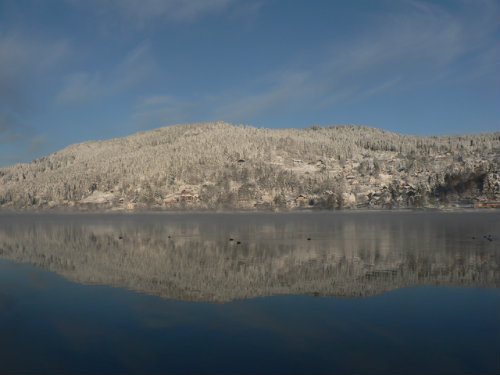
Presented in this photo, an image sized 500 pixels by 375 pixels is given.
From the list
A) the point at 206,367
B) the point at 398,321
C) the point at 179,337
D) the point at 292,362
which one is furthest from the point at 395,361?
the point at 179,337

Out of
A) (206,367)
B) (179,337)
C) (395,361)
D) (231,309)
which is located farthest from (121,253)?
(395,361)

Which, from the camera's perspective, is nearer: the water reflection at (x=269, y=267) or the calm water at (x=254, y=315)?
the calm water at (x=254, y=315)

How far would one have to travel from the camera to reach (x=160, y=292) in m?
26.1

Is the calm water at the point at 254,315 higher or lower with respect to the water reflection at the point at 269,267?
lower

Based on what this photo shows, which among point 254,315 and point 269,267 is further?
point 269,267

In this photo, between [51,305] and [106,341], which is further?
[51,305]

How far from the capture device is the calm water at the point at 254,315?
1492 centimetres

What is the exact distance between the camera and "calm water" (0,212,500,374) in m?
14.9

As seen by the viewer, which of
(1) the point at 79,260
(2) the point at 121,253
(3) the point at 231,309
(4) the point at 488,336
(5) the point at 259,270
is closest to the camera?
(4) the point at 488,336

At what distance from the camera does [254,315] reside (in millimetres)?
20828

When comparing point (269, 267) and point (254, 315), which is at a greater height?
point (269, 267)

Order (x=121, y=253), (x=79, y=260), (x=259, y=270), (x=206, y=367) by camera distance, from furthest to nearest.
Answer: (x=121, y=253)
(x=79, y=260)
(x=259, y=270)
(x=206, y=367)

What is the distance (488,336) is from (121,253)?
1472 inches

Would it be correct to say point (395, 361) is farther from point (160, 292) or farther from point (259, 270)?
point (259, 270)
